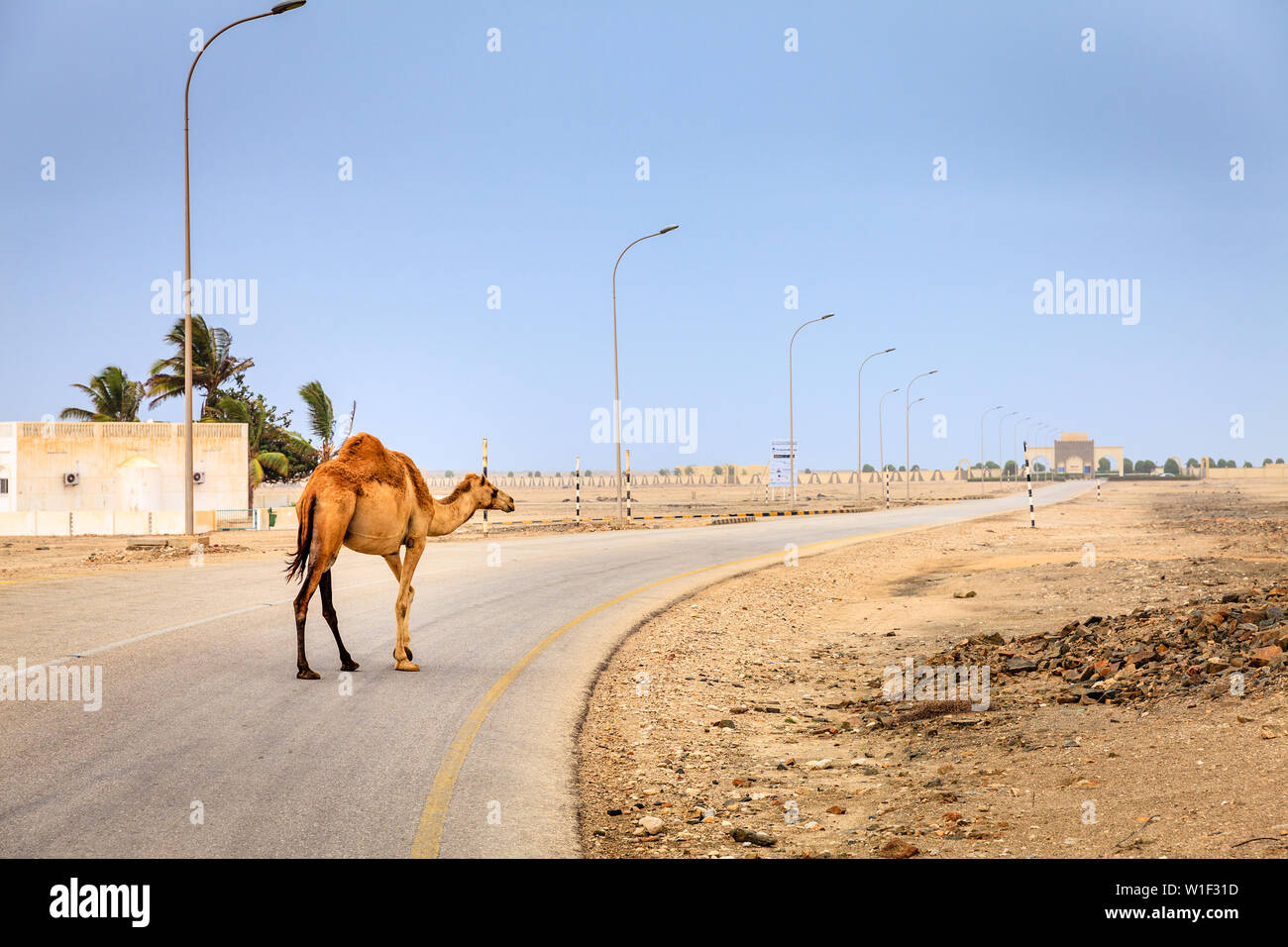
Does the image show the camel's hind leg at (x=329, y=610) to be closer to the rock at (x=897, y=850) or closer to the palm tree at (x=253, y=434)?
the rock at (x=897, y=850)

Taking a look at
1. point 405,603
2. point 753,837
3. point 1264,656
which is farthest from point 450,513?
point 1264,656

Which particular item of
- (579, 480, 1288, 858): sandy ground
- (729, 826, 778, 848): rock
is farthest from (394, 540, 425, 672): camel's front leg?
(729, 826, 778, 848): rock

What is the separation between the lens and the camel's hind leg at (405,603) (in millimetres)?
9242

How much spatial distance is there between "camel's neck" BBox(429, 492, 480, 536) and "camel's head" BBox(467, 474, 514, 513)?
3.3 inches

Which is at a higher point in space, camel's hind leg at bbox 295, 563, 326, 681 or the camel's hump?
the camel's hump

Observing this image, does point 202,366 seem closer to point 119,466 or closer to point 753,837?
point 119,466

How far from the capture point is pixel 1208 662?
26.8 ft

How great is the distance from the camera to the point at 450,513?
9.89 meters

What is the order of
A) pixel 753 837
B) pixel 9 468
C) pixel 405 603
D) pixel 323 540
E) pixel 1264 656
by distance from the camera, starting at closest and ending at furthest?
1. pixel 753 837
2. pixel 1264 656
3. pixel 323 540
4. pixel 405 603
5. pixel 9 468

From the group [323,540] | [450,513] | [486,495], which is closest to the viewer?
[323,540]

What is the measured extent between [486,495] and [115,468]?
36.3 meters

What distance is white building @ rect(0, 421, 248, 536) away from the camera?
3941 cm

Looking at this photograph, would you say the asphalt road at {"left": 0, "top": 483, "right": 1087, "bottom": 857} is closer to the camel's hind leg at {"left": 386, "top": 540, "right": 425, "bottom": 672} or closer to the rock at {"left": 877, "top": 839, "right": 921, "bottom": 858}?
the camel's hind leg at {"left": 386, "top": 540, "right": 425, "bottom": 672}
